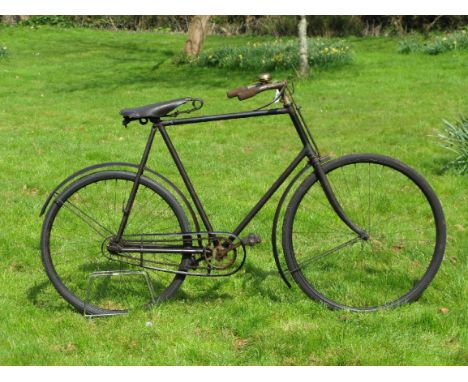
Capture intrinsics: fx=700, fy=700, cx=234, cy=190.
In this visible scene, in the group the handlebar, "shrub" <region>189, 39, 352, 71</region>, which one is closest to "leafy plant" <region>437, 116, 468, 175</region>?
the handlebar

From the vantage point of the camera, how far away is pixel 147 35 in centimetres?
2717

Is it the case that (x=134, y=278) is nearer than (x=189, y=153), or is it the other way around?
(x=134, y=278)

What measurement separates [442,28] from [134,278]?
65.1ft

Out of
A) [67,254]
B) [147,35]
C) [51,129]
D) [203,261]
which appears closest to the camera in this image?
[203,261]

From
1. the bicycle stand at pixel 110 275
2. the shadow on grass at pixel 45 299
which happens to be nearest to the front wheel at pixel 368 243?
the bicycle stand at pixel 110 275

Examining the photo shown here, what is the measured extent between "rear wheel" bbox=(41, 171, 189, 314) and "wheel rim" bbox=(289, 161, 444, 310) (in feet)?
3.36

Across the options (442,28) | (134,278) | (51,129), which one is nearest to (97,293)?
(134,278)

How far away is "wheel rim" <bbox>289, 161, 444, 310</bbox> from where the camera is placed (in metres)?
5.18

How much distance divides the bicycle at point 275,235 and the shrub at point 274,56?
9.38 meters

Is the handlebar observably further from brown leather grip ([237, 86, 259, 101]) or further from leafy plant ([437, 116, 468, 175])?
leafy plant ([437, 116, 468, 175])

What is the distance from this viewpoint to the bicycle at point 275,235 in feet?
15.8

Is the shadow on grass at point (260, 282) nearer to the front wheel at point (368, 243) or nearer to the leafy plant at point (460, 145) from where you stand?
the front wheel at point (368, 243)

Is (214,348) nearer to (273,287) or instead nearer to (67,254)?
(273,287)

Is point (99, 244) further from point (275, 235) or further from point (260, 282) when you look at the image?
point (275, 235)
